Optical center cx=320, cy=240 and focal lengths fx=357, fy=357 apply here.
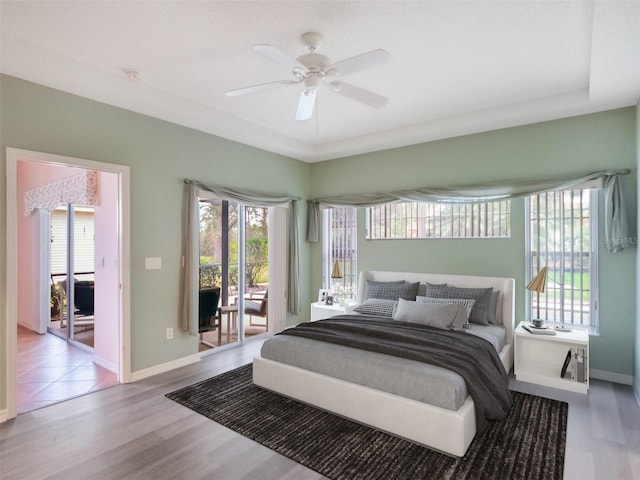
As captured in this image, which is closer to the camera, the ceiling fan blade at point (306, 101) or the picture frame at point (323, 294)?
the ceiling fan blade at point (306, 101)

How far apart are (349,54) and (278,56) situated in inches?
33.3

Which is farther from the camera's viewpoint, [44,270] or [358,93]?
[44,270]

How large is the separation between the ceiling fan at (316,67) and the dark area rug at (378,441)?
2.54 metres

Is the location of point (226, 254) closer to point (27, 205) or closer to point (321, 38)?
point (321, 38)

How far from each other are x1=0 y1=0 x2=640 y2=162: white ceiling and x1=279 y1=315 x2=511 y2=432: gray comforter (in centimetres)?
234

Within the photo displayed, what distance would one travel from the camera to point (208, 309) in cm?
457

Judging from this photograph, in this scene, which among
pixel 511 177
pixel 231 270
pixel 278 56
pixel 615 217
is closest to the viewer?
pixel 278 56

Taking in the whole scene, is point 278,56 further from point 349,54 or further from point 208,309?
point 208,309

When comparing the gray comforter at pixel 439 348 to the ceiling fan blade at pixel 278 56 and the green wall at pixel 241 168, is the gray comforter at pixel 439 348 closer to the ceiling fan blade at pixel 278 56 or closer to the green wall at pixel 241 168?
the green wall at pixel 241 168

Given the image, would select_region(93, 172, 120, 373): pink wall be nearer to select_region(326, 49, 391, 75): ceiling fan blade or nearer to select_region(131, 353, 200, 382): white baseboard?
select_region(131, 353, 200, 382): white baseboard

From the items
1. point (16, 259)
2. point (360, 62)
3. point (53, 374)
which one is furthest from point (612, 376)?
point (53, 374)

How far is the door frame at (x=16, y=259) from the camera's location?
112 inches

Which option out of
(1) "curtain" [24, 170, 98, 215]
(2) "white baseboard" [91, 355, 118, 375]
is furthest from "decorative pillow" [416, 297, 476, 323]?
(1) "curtain" [24, 170, 98, 215]

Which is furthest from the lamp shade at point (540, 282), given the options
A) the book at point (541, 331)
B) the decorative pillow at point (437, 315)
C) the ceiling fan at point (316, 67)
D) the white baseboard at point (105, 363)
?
the white baseboard at point (105, 363)
